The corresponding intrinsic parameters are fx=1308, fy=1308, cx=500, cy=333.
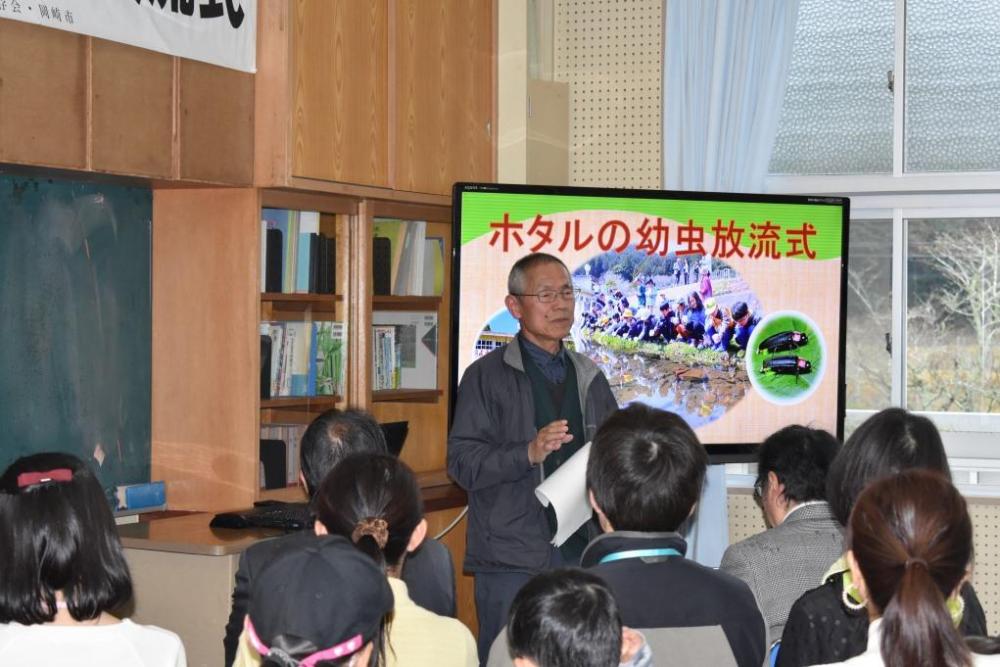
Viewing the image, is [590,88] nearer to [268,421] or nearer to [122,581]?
[268,421]

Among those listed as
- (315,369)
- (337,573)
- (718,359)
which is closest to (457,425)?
(315,369)

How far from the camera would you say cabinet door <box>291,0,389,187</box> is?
13.4 feet

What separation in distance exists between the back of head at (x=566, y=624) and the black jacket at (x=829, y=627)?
567mm

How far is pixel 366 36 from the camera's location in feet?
14.3

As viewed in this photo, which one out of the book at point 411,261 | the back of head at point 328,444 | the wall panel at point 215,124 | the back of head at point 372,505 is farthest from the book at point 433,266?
the back of head at point 372,505

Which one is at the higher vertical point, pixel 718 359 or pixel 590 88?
pixel 590 88

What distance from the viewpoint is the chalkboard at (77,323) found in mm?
3627

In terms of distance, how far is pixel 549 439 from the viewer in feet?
11.4

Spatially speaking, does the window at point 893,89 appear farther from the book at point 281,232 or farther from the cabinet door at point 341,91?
the book at point 281,232

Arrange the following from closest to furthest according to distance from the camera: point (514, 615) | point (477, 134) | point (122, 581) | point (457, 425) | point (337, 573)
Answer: point (337, 573) → point (514, 615) → point (122, 581) → point (457, 425) → point (477, 134)

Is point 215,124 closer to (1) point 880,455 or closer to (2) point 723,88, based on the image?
(2) point 723,88

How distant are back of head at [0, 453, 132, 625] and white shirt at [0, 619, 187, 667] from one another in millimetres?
31

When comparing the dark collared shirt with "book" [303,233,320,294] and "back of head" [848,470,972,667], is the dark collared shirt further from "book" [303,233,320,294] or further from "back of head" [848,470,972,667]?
"back of head" [848,470,972,667]

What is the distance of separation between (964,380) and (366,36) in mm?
2593
